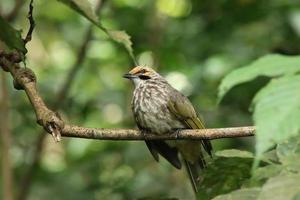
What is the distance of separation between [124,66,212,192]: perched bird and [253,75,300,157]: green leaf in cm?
266

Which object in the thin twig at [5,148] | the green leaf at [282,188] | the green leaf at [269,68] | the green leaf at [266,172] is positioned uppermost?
the thin twig at [5,148]

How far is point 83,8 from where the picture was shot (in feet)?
5.18

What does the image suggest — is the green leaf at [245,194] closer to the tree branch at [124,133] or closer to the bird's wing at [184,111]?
the tree branch at [124,133]

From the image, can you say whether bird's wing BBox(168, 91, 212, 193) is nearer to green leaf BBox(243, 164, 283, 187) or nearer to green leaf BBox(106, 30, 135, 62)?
green leaf BBox(106, 30, 135, 62)

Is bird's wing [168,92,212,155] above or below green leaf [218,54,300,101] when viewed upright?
above

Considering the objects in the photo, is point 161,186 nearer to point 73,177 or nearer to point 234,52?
point 73,177

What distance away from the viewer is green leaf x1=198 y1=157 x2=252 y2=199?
196 centimetres

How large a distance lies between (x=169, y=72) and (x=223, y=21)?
30.6 inches

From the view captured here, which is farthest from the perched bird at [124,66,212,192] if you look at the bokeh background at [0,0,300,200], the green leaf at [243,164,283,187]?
the green leaf at [243,164,283,187]

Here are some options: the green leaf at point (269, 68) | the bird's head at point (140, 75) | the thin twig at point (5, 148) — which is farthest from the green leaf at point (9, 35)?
the bird's head at point (140, 75)

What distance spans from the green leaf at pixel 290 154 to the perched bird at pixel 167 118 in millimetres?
2092

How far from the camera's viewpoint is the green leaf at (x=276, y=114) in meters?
1.28

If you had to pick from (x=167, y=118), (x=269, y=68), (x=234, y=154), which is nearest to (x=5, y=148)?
(x=167, y=118)

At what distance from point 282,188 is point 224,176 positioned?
0.53 m
